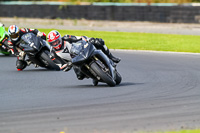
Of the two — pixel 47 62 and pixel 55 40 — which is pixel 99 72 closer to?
pixel 55 40

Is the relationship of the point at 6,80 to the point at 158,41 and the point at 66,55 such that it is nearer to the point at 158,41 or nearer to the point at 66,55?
the point at 66,55

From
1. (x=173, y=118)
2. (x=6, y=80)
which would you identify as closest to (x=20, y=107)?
(x=173, y=118)

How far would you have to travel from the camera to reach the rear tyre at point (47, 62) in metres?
13.7

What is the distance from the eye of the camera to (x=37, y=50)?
1377 centimetres

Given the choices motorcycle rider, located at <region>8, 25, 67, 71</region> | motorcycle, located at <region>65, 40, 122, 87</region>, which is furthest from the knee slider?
motorcycle, located at <region>65, 40, 122, 87</region>

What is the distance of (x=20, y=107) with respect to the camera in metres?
8.20

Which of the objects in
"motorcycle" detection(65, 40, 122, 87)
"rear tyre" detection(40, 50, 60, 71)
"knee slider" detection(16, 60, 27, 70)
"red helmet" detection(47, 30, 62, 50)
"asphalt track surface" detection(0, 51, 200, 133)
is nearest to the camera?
"asphalt track surface" detection(0, 51, 200, 133)

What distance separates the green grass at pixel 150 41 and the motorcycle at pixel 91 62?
8.50 m

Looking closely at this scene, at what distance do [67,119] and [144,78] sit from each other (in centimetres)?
488

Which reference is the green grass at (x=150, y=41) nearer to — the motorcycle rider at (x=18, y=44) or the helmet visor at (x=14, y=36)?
the motorcycle rider at (x=18, y=44)

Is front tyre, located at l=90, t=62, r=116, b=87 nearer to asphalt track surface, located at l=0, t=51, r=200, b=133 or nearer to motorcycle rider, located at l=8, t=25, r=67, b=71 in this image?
asphalt track surface, located at l=0, t=51, r=200, b=133

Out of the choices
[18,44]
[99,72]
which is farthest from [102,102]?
[18,44]

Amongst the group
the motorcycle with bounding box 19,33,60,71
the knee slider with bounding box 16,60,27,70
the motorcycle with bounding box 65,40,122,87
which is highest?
the motorcycle with bounding box 65,40,122,87

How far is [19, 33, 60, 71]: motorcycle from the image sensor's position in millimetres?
13750
